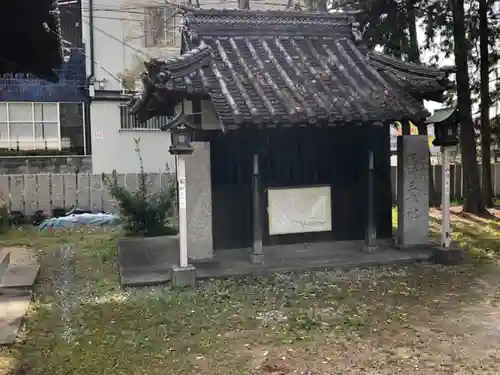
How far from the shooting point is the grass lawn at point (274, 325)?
5.73 m

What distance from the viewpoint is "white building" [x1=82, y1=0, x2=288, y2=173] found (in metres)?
21.6

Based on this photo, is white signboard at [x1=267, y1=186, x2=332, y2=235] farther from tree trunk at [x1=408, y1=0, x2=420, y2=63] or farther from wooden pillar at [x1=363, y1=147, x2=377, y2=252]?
tree trunk at [x1=408, y1=0, x2=420, y2=63]

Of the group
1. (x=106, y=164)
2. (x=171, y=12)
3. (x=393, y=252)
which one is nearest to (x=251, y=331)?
(x=393, y=252)

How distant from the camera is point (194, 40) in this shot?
34.3 ft

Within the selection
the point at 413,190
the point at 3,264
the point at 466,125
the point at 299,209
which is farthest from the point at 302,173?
the point at 466,125

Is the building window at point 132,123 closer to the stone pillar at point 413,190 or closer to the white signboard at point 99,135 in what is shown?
the white signboard at point 99,135

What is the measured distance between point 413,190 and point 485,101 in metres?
7.75

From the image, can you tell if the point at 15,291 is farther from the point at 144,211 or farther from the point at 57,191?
the point at 57,191

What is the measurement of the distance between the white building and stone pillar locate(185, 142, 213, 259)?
1303cm

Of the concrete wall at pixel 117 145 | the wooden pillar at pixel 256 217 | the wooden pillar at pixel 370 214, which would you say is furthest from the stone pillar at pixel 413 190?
the concrete wall at pixel 117 145

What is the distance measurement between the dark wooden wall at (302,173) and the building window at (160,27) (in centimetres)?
1354

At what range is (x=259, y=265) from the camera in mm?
9633


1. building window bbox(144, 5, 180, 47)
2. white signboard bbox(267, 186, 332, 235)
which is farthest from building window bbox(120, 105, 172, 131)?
white signboard bbox(267, 186, 332, 235)

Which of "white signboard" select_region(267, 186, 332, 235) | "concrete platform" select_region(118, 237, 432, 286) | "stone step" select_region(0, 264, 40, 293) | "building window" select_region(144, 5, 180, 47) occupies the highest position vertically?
"building window" select_region(144, 5, 180, 47)
